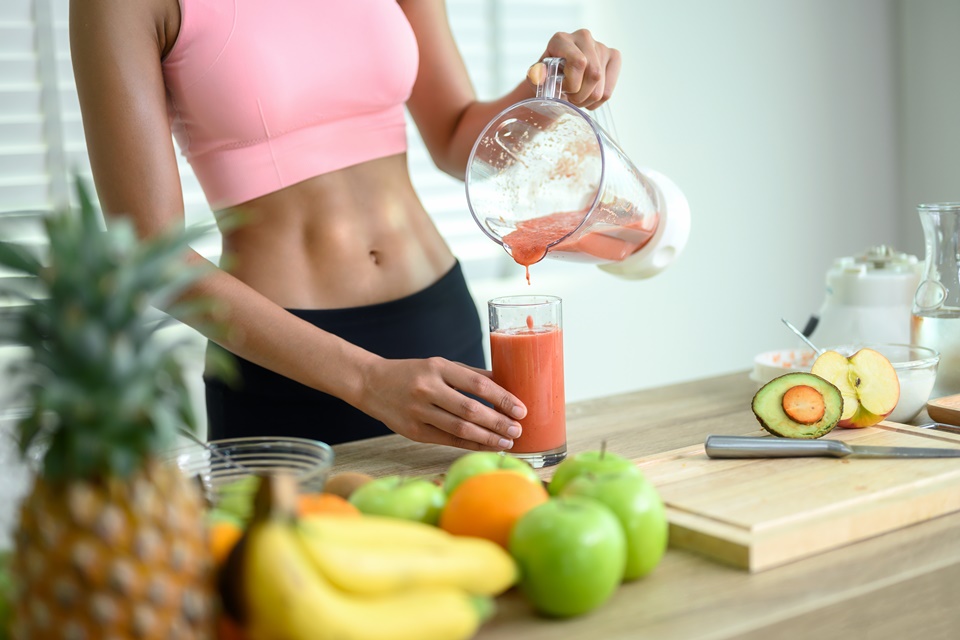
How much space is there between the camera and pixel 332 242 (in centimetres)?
148

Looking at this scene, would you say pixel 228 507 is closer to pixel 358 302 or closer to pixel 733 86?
pixel 358 302

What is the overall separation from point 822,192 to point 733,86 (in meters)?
0.58

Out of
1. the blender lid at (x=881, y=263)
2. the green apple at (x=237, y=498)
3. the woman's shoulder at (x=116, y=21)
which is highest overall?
the woman's shoulder at (x=116, y=21)

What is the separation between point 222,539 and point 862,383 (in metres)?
0.82

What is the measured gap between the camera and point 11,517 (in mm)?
831

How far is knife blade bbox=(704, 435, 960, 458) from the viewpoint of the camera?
3.41 feet

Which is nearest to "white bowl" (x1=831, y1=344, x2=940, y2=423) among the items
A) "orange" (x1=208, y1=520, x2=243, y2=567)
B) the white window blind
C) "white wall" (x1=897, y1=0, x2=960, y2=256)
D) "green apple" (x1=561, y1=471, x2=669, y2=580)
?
"green apple" (x1=561, y1=471, x2=669, y2=580)

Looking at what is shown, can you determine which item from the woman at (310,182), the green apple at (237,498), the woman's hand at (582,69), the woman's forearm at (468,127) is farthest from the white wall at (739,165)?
the green apple at (237,498)

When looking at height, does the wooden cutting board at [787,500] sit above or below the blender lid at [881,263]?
below

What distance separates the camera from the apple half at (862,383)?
1.18 m

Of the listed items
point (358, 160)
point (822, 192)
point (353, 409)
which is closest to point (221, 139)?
point (358, 160)

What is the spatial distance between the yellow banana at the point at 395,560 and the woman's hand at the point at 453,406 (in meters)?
0.44

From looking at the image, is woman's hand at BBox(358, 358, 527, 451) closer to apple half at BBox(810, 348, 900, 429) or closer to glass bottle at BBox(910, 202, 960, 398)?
apple half at BBox(810, 348, 900, 429)

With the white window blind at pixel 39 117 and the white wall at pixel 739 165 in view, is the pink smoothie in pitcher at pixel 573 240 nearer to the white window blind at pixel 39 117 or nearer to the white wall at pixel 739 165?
the white window blind at pixel 39 117
